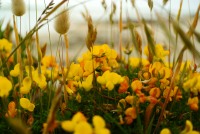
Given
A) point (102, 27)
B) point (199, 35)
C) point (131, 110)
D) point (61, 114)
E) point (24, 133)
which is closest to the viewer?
point (24, 133)

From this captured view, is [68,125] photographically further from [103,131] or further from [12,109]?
[12,109]

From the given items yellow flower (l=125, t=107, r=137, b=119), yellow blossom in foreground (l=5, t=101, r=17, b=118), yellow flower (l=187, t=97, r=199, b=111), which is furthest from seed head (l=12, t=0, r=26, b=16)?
yellow flower (l=187, t=97, r=199, b=111)

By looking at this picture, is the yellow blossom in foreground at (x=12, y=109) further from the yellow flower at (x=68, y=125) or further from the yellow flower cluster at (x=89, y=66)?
the yellow flower at (x=68, y=125)

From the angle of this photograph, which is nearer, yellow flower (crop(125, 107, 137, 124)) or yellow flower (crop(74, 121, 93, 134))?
yellow flower (crop(74, 121, 93, 134))

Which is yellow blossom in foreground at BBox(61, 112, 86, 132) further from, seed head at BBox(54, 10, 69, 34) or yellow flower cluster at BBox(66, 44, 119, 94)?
yellow flower cluster at BBox(66, 44, 119, 94)

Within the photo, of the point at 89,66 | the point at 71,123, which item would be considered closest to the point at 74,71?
the point at 89,66

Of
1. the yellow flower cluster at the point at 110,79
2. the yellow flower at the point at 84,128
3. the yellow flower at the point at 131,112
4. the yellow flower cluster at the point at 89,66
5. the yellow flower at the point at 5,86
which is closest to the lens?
the yellow flower at the point at 84,128

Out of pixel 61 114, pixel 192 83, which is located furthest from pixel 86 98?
pixel 192 83

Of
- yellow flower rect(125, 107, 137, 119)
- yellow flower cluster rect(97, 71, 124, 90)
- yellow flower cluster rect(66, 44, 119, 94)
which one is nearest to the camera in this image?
yellow flower rect(125, 107, 137, 119)

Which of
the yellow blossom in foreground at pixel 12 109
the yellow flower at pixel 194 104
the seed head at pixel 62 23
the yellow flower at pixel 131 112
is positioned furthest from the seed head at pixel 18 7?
the yellow flower at pixel 194 104

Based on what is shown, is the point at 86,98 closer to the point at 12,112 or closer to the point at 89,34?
the point at 12,112

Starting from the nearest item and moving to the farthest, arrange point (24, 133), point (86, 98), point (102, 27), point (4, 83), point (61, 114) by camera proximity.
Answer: point (24, 133)
point (4, 83)
point (61, 114)
point (86, 98)
point (102, 27)
